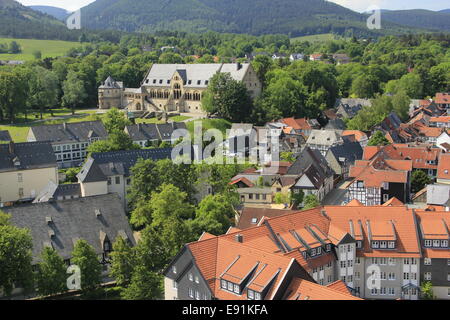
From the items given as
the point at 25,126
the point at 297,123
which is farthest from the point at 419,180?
the point at 25,126

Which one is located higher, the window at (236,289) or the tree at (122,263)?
the window at (236,289)

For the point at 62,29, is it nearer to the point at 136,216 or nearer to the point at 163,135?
the point at 163,135

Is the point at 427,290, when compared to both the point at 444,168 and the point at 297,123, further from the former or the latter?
the point at 297,123

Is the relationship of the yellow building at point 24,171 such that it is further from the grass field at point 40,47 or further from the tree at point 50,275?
the grass field at point 40,47

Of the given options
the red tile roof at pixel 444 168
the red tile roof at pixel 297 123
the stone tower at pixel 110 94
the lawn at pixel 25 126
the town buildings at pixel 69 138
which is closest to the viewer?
the red tile roof at pixel 444 168

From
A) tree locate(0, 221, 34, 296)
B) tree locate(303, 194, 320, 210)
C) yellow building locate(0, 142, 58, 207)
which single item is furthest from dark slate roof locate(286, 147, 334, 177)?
tree locate(0, 221, 34, 296)

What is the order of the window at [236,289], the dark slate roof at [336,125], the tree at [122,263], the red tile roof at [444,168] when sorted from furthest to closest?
the dark slate roof at [336,125], the red tile roof at [444,168], the tree at [122,263], the window at [236,289]

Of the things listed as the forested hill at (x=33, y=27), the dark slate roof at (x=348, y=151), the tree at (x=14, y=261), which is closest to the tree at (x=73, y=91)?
the dark slate roof at (x=348, y=151)

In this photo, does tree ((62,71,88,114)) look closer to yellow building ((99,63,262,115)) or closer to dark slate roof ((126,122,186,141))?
yellow building ((99,63,262,115))
